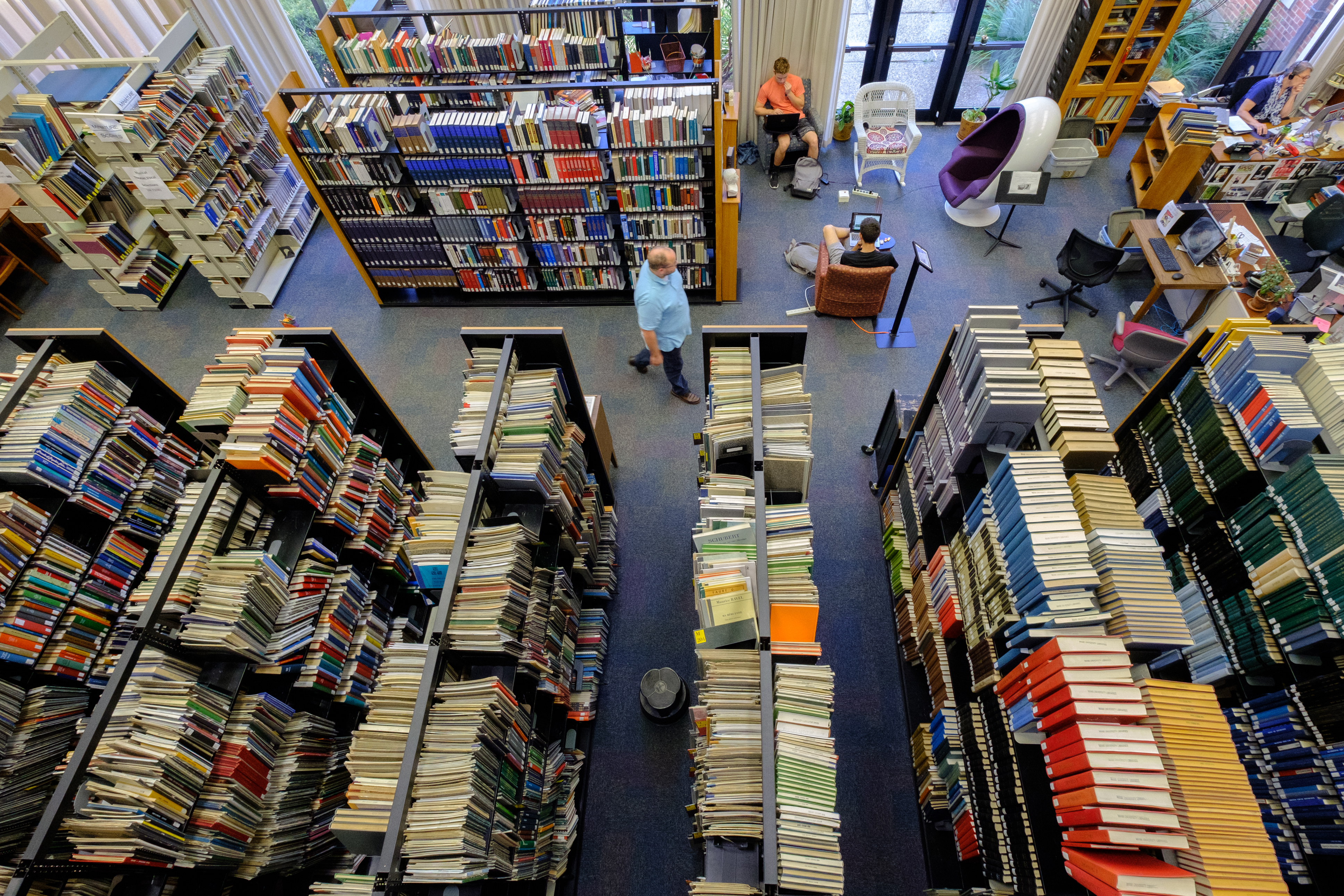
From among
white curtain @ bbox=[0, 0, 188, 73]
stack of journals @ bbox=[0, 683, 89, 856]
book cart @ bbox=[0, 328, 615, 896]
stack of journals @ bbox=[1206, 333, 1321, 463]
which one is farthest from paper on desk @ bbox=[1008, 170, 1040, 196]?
white curtain @ bbox=[0, 0, 188, 73]

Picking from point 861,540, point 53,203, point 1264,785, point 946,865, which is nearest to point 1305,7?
point 861,540

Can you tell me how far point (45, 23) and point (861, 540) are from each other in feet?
33.1

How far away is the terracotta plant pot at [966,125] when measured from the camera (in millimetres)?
9102

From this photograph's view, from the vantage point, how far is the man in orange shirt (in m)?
8.80

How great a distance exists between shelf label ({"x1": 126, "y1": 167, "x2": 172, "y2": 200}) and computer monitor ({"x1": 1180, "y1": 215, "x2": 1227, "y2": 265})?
10469mm

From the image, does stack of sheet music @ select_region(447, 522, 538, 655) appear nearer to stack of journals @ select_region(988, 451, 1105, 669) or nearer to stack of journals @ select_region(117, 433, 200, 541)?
stack of journals @ select_region(117, 433, 200, 541)

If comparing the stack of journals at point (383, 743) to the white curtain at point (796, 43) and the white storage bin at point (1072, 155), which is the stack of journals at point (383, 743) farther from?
the white storage bin at point (1072, 155)

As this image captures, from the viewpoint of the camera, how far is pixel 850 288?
7.14m

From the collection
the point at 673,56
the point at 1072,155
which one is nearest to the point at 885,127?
the point at 1072,155

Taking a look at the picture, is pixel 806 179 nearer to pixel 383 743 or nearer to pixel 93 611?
pixel 383 743

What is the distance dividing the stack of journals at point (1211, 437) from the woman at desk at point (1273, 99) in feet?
19.9

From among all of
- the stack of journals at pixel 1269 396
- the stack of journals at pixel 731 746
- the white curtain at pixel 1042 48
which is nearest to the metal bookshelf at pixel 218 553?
the stack of journals at pixel 731 746

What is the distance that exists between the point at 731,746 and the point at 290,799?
8.80ft

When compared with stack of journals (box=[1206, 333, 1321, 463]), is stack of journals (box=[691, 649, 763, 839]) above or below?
below
